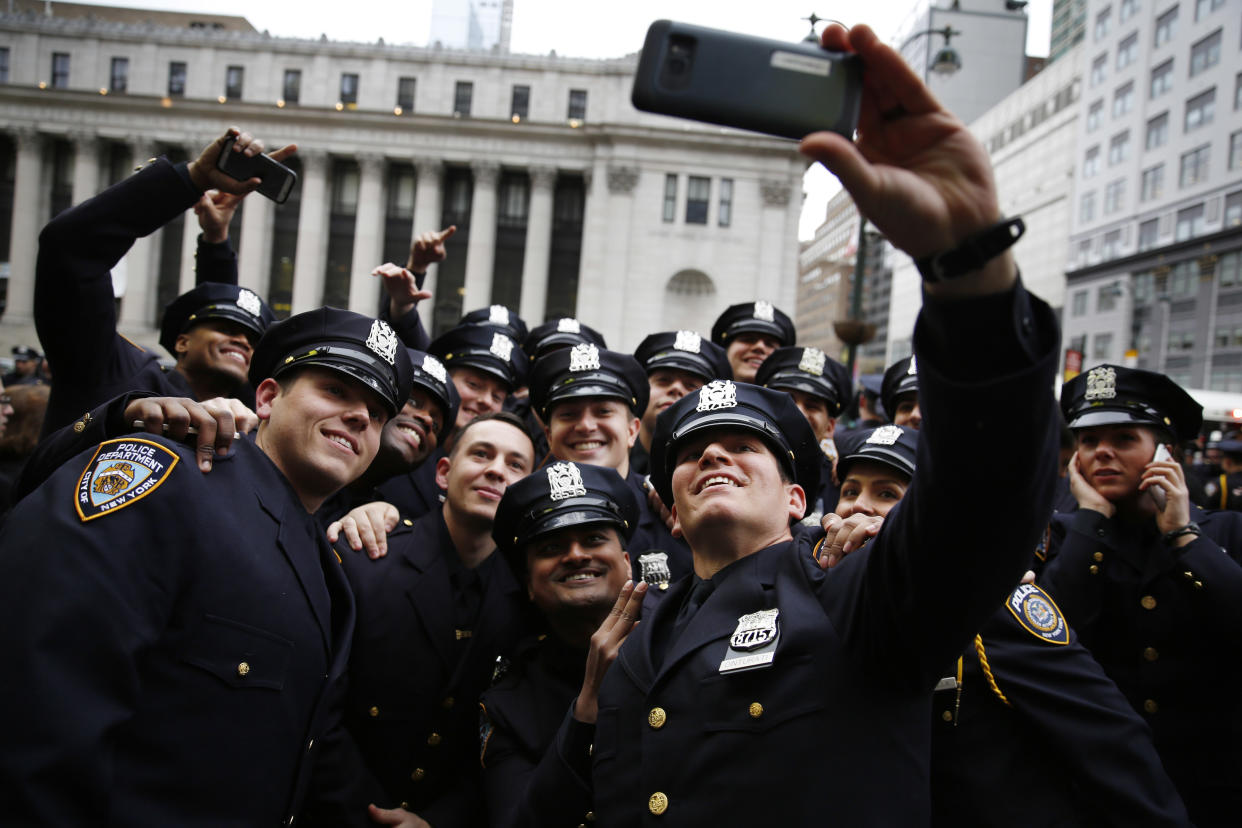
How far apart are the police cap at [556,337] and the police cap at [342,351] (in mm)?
3859

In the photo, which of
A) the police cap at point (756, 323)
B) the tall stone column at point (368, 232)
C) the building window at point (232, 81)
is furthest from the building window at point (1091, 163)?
the police cap at point (756, 323)

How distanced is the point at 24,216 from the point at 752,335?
180 ft

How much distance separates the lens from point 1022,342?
1557 mm

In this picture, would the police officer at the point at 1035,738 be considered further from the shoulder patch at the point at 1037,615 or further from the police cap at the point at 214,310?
the police cap at the point at 214,310

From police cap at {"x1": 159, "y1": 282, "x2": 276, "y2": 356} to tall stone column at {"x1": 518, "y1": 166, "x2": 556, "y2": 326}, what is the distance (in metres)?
42.2

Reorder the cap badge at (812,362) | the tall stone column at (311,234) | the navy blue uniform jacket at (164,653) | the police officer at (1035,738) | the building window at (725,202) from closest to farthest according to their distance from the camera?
1. the navy blue uniform jacket at (164,653)
2. the police officer at (1035,738)
3. the cap badge at (812,362)
4. the building window at (725,202)
5. the tall stone column at (311,234)

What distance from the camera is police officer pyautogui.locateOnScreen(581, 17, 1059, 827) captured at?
5.11ft

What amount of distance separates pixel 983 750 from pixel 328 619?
229 cm

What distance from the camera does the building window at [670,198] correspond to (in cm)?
4606

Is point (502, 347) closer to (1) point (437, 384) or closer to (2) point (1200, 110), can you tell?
(1) point (437, 384)

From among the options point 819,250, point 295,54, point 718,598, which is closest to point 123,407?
point 718,598

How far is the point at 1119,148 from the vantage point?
54469mm

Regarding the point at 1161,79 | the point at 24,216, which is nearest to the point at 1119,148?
the point at 1161,79

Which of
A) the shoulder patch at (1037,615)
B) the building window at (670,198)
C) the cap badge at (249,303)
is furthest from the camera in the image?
the building window at (670,198)
